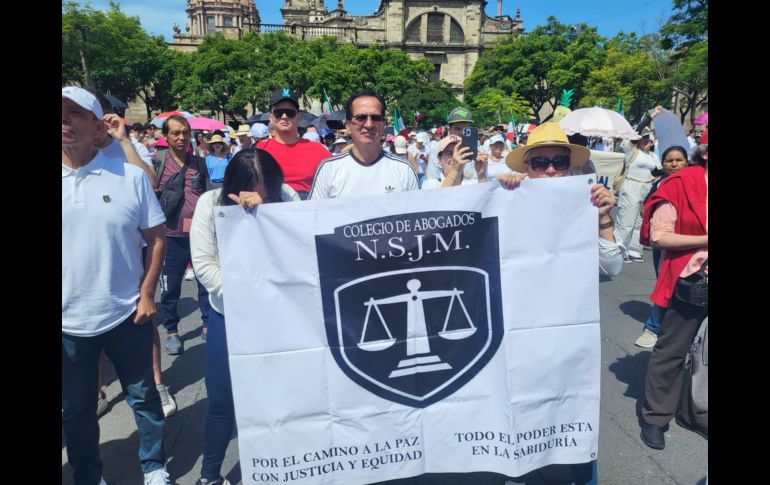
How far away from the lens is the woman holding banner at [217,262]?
2.55m

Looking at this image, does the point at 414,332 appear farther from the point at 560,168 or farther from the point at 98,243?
the point at 98,243

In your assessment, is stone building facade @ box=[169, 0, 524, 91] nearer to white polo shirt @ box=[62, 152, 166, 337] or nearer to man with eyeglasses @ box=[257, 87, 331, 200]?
man with eyeglasses @ box=[257, 87, 331, 200]

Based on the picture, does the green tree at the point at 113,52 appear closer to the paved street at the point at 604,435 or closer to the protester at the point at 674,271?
the paved street at the point at 604,435

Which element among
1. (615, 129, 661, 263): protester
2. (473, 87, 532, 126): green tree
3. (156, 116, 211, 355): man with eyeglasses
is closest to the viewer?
(156, 116, 211, 355): man with eyeglasses

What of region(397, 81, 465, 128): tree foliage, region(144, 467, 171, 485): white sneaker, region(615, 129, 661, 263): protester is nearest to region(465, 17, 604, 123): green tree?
region(397, 81, 465, 128): tree foliage

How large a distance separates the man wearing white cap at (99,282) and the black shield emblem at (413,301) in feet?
3.35

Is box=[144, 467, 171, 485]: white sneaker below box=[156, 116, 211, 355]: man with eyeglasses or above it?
below

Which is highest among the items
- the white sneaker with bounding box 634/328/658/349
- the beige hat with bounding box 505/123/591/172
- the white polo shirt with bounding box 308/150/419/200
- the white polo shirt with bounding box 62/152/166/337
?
the beige hat with bounding box 505/123/591/172

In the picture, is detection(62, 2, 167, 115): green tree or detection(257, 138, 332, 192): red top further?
detection(62, 2, 167, 115): green tree

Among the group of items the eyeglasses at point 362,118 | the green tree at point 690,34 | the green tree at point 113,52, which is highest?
the green tree at point 113,52

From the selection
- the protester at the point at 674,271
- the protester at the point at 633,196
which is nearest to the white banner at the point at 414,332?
the protester at the point at 674,271

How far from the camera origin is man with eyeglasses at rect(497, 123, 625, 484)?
2498 millimetres

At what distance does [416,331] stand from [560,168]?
3.97ft

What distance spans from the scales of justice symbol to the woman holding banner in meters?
0.75
